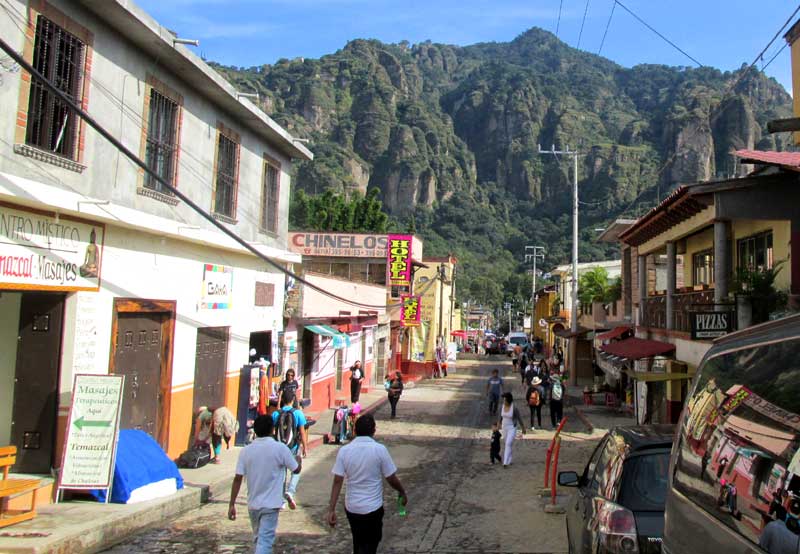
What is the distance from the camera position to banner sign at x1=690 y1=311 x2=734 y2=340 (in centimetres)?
1235

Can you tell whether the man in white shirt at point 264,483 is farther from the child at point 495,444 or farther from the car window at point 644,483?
the child at point 495,444

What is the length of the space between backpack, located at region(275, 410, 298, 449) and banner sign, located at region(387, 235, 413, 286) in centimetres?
2215

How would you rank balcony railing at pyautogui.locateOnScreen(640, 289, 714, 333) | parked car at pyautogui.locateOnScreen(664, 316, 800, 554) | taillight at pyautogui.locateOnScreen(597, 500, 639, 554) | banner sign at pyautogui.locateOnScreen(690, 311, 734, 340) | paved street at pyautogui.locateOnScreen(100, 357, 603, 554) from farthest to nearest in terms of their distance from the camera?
balcony railing at pyautogui.locateOnScreen(640, 289, 714, 333), banner sign at pyautogui.locateOnScreen(690, 311, 734, 340), paved street at pyautogui.locateOnScreen(100, 357, 603, 554), taillight at pyautogui.locateOnScreen(597, 500, 639, 554), parked car at pyautogui.locateOnScreen(664, 316, 800, 554)

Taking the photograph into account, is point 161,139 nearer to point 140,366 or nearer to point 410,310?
point 140,366

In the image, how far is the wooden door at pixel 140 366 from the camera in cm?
1024

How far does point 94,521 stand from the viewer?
7.55 metres

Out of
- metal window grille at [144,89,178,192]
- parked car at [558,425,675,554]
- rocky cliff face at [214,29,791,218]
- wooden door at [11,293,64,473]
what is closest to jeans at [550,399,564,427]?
metal window grille at [144,89,178,192]

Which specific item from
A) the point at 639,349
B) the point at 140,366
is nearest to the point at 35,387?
the point at 140,366

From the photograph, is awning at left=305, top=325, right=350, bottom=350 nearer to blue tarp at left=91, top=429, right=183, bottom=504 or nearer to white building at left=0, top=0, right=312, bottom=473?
white building at left=0, top=0, right=312, bottom=473

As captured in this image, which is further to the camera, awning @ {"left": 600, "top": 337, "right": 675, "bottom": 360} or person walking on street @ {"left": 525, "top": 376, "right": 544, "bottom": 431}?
person walking on street @ {"left": 525, "top": 376, "right": 544, "bottom": 431}

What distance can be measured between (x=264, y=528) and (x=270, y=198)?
11783 millimetres

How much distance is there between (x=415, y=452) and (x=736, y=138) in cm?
13627

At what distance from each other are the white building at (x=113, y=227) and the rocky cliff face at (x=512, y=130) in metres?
107

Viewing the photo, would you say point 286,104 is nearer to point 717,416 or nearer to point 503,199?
point 503,199
